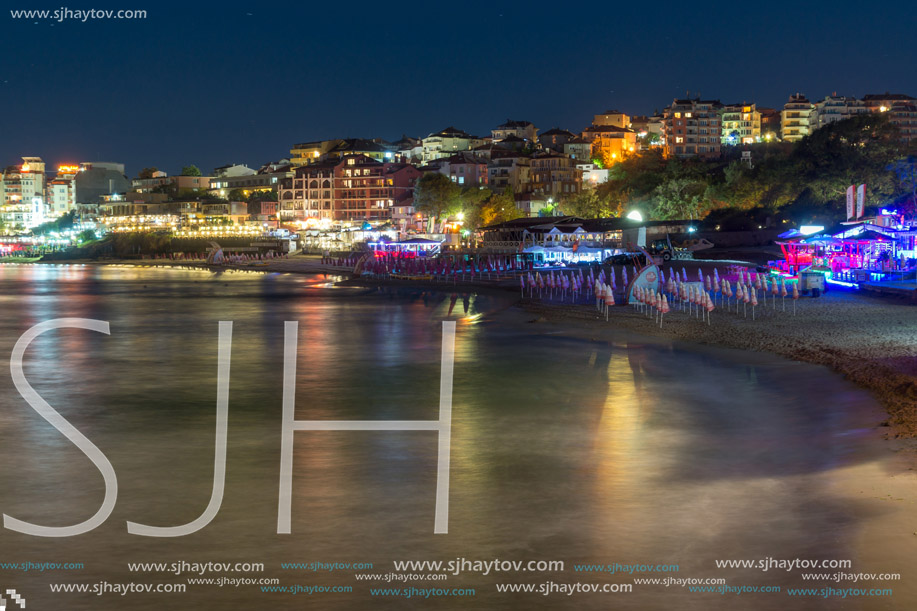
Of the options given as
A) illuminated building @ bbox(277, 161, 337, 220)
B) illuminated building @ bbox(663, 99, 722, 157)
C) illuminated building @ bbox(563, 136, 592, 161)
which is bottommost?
illuminated building @ bbox(277, 161, 337, 220)

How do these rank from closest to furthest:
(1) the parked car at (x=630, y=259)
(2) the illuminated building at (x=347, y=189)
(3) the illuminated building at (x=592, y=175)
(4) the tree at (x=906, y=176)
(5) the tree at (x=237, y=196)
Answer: (4) the tree at (x=906, y=176), (1) the parked car at (x=630, y=259), (3) the illuminated building at (x=592, y=175), (2) the illuminated building at (x=347, y=189), (5) the tree at (x=237, y=196)

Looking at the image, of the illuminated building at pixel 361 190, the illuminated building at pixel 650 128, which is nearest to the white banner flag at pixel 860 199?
the illuminated building at pixel 361 190

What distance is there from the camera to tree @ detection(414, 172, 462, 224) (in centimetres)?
10069

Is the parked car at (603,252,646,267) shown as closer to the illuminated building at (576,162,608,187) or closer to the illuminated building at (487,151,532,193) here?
the illuminated building at (487,151,532,193)

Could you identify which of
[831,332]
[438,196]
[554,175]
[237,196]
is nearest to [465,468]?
[831,332]

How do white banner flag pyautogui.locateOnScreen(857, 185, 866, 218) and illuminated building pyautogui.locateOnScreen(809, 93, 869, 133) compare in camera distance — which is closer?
white banner flag pyautogui.locateOnScreen(857, 185, 866, 218)

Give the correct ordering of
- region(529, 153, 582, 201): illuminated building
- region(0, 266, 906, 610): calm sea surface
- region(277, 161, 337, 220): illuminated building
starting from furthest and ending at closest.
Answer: region(277, 161, 337, 220): illuminated building, region(529, 153, 582, 201): illuminated building, region(0, 266, 906, 610): calm sea surface

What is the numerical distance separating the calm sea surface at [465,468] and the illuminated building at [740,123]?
135m

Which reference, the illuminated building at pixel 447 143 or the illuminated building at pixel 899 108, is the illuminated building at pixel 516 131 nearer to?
the illuminated building at pixel 447 143

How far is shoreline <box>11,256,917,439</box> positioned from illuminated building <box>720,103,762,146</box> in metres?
123

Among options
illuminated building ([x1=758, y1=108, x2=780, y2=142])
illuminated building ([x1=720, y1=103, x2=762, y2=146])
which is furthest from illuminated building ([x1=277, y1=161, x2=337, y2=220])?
illuminated building ([x1=758, y1=108, x2=780, y2=142])

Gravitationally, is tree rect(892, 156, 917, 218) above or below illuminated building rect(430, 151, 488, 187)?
below

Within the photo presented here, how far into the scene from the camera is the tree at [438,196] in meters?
101

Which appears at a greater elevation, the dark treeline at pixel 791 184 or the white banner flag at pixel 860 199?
the dark treeline at pixel 791 184
